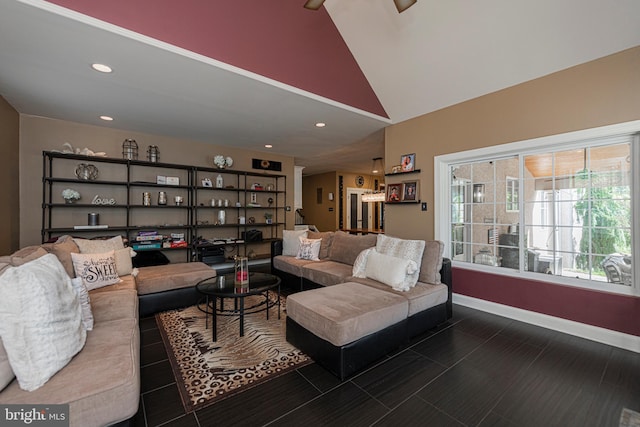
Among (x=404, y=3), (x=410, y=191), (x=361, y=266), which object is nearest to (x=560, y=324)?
(x=361, y=266)

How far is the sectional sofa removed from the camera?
76.0 inches

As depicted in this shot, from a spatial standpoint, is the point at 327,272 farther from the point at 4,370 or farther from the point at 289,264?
the point at 4,370

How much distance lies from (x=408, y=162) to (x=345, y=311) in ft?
9.07

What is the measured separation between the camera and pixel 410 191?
396cm

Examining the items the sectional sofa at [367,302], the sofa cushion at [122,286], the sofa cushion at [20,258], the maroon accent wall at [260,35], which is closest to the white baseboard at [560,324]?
the sectional sofa at [367,302]

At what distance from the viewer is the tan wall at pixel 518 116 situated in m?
2.33

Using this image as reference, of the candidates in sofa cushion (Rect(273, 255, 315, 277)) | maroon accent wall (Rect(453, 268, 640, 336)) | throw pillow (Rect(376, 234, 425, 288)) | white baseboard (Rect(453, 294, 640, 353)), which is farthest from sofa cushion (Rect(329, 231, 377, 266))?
white baseboard (Rect(453, 294, 640, 353))

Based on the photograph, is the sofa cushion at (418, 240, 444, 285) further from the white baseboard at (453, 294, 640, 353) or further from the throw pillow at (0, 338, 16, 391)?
the throw pillow at (0, 338, 16, 391)

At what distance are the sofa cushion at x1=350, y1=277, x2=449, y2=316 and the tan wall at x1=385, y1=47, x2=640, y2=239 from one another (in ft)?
3.74

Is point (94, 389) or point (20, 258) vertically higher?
point (20, 258)

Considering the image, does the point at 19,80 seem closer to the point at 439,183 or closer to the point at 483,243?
the point at 439,183

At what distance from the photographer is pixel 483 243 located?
339 centimetres

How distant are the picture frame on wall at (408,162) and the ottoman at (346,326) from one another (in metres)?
2.21

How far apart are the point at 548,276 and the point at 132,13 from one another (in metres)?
4.62
